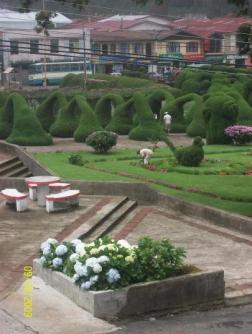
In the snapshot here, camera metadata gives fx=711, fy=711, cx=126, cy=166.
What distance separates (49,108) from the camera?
3816cm

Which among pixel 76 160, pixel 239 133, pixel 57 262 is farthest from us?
pixel 239 133

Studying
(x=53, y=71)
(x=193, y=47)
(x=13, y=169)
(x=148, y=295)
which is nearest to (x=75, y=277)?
(x=148, y=295)

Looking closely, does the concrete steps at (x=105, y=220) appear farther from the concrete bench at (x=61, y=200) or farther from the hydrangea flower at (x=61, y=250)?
the hydrangea flower at (x=61, y=250)

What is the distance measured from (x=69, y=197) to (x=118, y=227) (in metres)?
1.75

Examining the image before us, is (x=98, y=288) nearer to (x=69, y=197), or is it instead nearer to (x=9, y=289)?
(x=9, y=289)

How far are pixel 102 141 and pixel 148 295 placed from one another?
1908 centimetres

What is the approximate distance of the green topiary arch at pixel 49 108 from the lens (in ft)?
124

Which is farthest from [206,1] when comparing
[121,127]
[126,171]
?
[126,171]

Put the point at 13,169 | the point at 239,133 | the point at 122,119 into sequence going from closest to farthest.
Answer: the point at 13,169 < the point at 239,133 < the point at 122,119

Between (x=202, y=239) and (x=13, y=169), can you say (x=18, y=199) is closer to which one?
(x=202, y=239)

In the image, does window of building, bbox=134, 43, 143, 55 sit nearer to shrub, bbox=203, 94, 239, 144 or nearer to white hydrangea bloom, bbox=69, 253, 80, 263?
shrub, bbox=203, 94, 239, 144

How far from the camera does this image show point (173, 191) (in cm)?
2025

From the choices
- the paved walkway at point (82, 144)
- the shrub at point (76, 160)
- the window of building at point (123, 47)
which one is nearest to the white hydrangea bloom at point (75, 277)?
the shrub at point (76, 160)

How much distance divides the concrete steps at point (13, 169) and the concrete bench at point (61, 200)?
6964 mm
